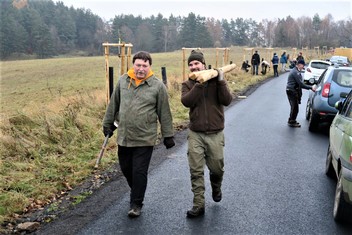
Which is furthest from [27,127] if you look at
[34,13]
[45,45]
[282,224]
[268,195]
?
[34,13]

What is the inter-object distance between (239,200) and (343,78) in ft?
18.7

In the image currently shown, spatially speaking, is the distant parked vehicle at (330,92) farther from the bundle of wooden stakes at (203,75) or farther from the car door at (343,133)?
the bundle of wooden stakes at (203,75)

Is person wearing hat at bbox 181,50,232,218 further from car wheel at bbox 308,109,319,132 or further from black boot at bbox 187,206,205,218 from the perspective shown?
car wheel at bbox 308,109,319,132

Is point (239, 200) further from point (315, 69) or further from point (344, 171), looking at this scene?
point (315, 69)

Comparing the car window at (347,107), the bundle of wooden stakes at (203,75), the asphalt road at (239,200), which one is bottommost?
the asphalt road at (239,200)

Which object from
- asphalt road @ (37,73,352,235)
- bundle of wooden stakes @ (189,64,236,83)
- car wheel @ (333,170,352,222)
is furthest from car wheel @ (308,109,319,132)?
bundle of wooden stakes @ (189,64,236,83)

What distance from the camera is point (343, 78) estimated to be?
366 inches

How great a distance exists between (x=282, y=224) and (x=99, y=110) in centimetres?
732

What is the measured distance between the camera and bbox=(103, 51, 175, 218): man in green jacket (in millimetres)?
4371

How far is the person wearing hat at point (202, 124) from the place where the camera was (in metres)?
4.30

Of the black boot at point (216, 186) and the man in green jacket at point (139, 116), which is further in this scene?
the black boot at point (216, 186)

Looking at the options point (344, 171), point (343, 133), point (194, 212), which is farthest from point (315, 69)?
point (194, 212)

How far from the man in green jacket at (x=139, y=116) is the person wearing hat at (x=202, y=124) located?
1.00 ft

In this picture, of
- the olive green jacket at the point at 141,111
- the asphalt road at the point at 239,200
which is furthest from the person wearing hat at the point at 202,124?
the asphalt road at the point at 239,200
